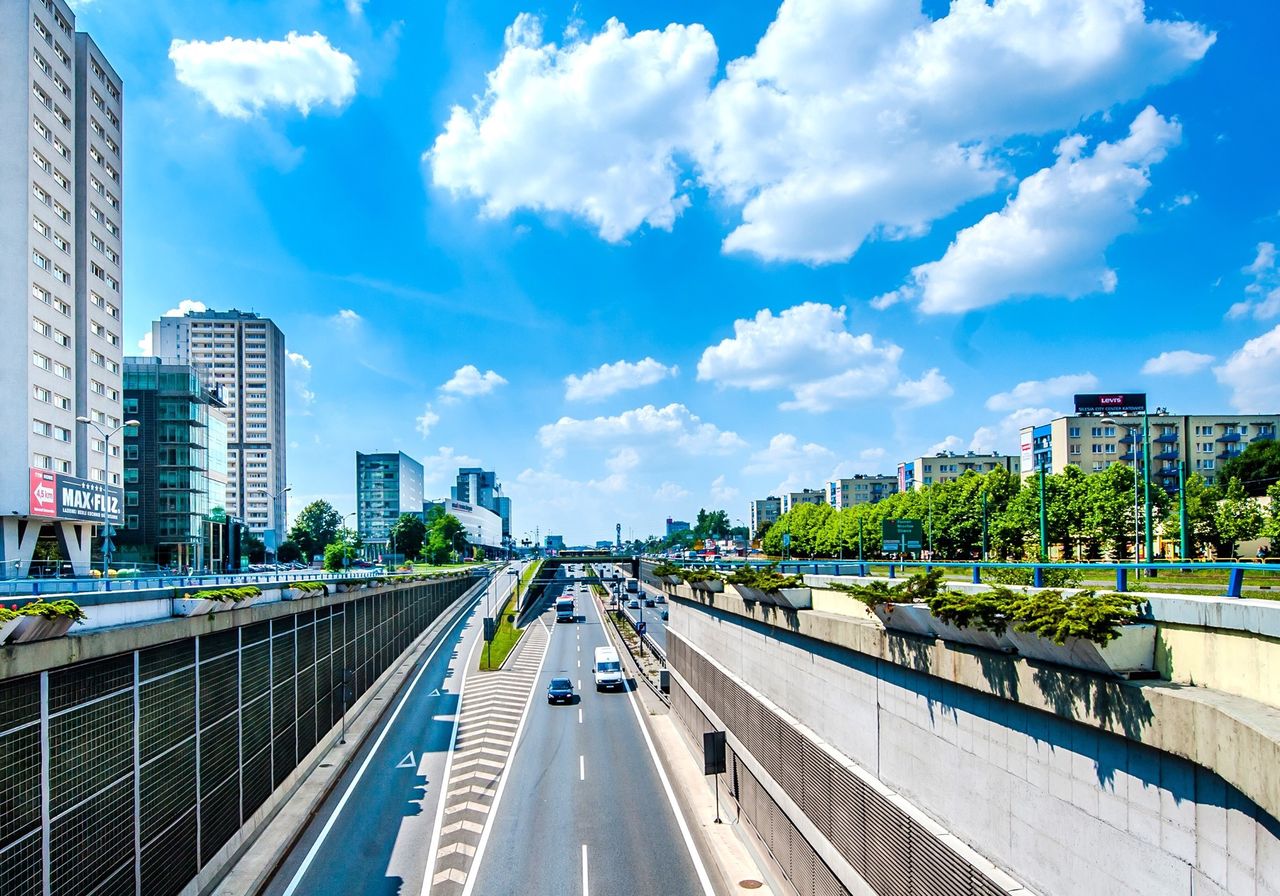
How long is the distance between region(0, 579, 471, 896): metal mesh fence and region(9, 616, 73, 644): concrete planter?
59cm

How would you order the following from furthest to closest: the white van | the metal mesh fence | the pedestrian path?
the white van
the pedestrian path
the metal mesh fence

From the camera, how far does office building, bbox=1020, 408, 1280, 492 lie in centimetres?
9750

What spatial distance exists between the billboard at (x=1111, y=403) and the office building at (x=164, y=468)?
105541 millimetres

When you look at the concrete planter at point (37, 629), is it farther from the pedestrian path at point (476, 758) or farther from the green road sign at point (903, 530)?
the green road sign at point (903, 530)

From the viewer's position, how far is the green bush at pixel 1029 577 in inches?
490

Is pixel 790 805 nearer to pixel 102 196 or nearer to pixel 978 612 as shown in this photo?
pixel 978 612

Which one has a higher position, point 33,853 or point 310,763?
point 33,853

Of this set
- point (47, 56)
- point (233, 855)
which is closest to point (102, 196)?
point (47, 56)

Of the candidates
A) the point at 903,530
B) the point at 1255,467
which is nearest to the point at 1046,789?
the point at 903,530

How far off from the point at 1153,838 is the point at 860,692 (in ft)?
26.0

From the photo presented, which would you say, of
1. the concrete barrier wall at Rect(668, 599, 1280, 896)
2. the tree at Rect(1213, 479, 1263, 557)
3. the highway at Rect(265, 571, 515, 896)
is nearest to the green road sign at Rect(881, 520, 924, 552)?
the concrete barrier wall at Rect(668, 599, 1280, 896)

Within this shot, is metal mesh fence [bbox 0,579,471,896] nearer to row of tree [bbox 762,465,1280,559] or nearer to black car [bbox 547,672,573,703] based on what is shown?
black car [bbox 547,672,573,703]

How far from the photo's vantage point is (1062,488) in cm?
6047

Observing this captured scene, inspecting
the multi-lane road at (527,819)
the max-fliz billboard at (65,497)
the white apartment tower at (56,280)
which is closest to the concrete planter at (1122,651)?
the multi-lane road at (527,819)
